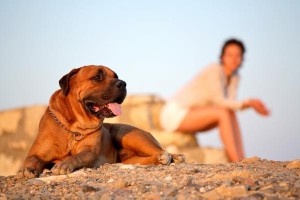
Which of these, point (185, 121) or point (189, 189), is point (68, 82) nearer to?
point (189, 189)

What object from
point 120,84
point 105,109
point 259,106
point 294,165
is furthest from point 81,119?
point 259,106

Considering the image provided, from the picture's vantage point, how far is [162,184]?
386cm

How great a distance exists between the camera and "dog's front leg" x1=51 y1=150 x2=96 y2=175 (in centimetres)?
479

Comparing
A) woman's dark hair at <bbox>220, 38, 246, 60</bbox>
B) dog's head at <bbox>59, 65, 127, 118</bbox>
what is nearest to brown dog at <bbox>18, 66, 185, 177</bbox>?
dog's head at <bbox>59, 65, 127, 118</bbox>

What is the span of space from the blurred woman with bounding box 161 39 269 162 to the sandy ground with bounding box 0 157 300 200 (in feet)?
12.4

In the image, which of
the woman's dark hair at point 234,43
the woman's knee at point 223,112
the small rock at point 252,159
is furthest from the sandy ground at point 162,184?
the woman's dark hair at point 234,43

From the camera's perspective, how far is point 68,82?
541 centimetres

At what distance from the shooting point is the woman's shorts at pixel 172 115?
29.5ft

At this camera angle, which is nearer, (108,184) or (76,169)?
(108,184)

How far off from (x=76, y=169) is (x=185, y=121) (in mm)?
4257

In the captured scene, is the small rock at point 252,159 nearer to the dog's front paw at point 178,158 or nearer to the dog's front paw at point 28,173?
the dog's front paw at point 178,158

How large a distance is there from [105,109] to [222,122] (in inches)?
144

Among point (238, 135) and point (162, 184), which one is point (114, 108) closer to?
point (162, 184)

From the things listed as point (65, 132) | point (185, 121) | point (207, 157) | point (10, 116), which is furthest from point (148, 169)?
point (10, 116)
